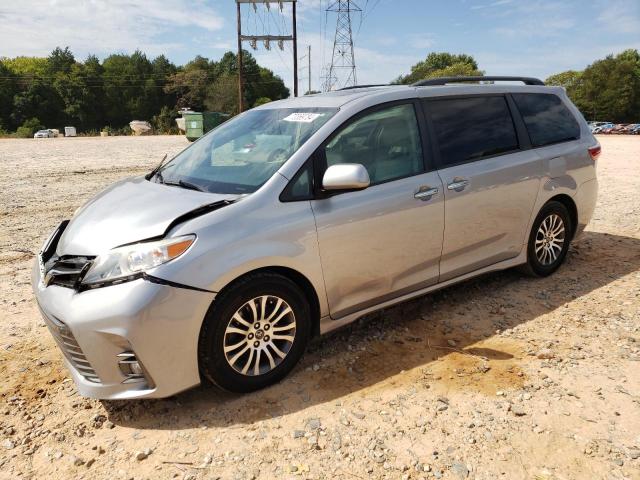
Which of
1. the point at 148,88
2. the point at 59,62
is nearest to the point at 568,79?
the point at 148,88

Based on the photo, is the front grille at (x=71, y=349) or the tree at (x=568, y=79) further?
the tree at (x=568, y=79)

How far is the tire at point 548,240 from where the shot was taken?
15.4ft

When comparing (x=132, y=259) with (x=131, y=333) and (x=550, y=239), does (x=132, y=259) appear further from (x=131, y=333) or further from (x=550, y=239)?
(x=550, y=239)

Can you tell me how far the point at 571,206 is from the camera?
4.98 meters

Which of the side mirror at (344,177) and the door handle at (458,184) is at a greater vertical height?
the side mirror at (344,177)

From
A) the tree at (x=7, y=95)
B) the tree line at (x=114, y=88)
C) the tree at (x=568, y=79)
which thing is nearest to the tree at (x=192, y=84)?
the tree line at (x=114, y=88)

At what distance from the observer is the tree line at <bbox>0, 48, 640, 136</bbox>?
7450 centimetres

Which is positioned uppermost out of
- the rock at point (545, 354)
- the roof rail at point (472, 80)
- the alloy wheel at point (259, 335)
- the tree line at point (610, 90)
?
the tree line at point (610, 90)

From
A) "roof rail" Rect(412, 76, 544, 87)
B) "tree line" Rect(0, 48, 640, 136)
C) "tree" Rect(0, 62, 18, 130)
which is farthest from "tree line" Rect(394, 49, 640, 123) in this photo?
"roof rail" Rect(412, 76, 544, 87)

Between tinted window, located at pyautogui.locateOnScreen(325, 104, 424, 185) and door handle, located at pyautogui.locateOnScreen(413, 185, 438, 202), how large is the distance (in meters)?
0.14

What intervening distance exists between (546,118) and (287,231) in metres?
3.18

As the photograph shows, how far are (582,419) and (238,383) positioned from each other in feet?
6.52

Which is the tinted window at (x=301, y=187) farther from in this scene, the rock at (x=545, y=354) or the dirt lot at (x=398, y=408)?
the rock at (x=545, y=354)

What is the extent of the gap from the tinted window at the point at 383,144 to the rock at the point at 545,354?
61.8 inches
